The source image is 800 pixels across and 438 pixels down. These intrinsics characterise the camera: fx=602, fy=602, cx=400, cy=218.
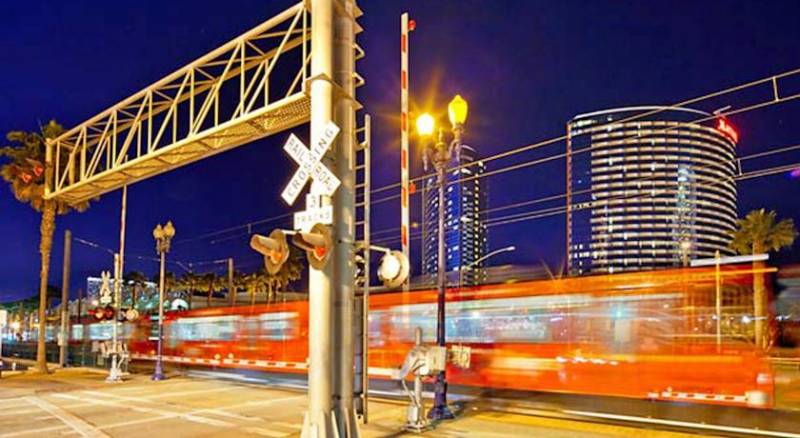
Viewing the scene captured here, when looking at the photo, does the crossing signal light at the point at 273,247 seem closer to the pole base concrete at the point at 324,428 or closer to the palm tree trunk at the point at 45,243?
the pole base concrete at the point at 324,428

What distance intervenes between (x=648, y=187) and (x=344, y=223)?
28.2 m

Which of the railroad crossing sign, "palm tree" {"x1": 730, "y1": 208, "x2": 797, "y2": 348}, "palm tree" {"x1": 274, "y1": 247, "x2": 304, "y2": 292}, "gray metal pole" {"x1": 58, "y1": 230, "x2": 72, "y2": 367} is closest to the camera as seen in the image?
the railroad crossing sign

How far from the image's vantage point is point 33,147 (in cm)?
2647

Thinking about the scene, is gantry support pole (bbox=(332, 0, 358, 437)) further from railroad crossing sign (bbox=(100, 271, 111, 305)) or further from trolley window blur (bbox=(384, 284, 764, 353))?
railroad crossing sign (bbox=(100, 271, 111, 305))

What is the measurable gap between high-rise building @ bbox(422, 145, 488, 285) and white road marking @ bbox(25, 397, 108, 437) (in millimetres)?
9694

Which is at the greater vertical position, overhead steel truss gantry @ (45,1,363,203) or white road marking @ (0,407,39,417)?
overhead steel truss gantry @ (45,1,363,203)

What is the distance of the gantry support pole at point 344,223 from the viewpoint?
651 cm

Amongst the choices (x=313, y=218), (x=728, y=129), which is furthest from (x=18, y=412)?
(x=728, y=129)

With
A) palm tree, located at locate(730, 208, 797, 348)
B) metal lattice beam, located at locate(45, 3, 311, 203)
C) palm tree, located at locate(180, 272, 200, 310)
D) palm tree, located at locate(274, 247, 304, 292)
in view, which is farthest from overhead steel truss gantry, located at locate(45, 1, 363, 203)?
palm tree, located at locate(180, 272, 200, 310)

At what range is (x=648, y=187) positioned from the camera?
31.3 meters

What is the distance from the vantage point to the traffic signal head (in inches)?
279

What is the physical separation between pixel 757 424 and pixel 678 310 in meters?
2.30

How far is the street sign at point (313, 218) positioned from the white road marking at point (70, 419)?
272 inches

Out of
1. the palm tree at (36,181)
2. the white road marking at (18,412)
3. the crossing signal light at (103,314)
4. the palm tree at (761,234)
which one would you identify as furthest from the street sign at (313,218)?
the palm tree at (761,234)
